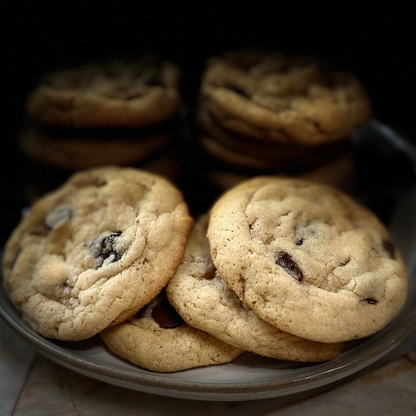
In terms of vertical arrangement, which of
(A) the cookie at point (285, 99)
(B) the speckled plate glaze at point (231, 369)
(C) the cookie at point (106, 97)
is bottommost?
(B) the speckled plate glaze at point (231, 369)

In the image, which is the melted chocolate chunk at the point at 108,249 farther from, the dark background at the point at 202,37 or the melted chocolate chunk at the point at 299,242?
the dark background at the point at 202,37

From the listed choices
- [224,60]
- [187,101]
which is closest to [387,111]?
[224,60]

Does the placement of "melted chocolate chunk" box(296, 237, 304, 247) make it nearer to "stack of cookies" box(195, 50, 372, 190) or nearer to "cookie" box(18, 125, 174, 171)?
"stack of cookies" box(195, 50, 372, 190)

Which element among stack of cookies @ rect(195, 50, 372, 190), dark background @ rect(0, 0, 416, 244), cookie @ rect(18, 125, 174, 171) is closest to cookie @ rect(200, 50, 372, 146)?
Result: stack of cookies @ rect(195, 50, 372, 190)

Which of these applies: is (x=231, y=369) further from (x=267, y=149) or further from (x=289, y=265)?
(x=267, y=149)

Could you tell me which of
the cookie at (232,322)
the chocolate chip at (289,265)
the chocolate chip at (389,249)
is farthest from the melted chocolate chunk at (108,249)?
the chocolate chip at (389,249)

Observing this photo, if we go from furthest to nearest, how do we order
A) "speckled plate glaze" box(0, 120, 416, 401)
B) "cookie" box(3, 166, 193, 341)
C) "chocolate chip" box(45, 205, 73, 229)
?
"chocolate chip" box(45, 205, 73, 229) < "cookie" box(3, 166, 193, 341) < "speckled plate glaze" box(0, 120, 416, 401)

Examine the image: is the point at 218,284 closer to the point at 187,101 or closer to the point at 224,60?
the point at 224,60
